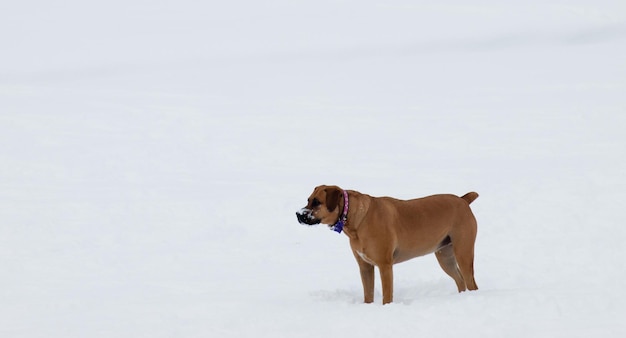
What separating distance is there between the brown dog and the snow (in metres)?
0.48

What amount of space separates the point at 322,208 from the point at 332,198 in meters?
0.14

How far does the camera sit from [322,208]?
800cm

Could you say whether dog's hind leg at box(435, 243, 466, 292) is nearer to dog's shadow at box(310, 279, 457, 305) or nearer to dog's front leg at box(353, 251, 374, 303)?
dog's shadow at box(310, 279, 457, 305)

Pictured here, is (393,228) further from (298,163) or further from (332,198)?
(298,163)

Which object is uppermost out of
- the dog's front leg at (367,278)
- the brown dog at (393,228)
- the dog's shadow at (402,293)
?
the brown dog at (393,228)

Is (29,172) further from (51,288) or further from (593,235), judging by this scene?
(593,235)

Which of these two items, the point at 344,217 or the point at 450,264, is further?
the point at 450,264

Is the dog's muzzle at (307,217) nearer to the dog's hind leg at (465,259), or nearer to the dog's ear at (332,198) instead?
the dog's ear at (332,198)

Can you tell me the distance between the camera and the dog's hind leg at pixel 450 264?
29.6 feet

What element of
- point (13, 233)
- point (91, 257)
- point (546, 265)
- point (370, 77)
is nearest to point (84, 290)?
point (91, 257)

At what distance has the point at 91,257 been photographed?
12078 mm

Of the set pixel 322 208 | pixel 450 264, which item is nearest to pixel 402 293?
pixel 450 264

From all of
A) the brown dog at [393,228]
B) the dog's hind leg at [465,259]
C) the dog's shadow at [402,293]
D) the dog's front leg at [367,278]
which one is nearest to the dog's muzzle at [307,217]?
the brown dog at [393,228]

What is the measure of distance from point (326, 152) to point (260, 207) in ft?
14.9
